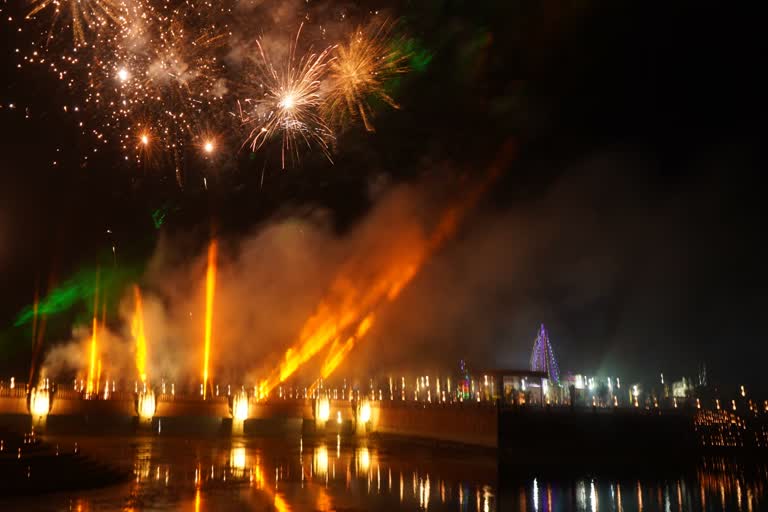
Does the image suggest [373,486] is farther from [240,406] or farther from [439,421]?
[240,406]

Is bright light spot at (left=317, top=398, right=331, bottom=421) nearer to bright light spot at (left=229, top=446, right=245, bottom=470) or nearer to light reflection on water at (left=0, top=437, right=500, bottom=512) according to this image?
light reflection on water at (left=0, top=437, right=500, bottom=512)

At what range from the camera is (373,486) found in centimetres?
2314

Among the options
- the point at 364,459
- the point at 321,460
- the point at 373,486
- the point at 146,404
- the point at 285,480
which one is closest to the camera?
the point at 373,486

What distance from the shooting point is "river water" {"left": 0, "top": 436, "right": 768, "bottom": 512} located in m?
19.0

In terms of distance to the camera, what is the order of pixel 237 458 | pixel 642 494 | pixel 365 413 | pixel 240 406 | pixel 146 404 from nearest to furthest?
1. pixel 642 494
2. pixel 237 458
3. pixel 365 413
4. pixel 240 406
5. pixel 146 404

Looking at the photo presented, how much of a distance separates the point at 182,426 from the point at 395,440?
23.2 metres

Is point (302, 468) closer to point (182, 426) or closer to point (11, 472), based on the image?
point (11, 472)

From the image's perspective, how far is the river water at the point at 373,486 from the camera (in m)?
19.0

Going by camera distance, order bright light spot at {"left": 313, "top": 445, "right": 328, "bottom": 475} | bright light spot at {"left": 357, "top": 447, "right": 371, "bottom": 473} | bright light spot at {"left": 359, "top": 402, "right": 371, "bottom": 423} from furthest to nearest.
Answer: bright light spot at {"left": 359, "top": 402, "right": 371, "bottom": 423} < bright light spot at {"left": 357, "top": 447, "right": 371, "bottom": 473} < bright light spot at {"left": 313, "top": 445, "right": 328, "bottom": 475}

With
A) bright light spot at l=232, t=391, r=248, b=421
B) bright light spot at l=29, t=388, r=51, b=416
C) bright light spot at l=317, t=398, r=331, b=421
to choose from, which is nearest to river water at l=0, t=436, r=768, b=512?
bright light spot at l=232, t=391, r=248, b=421

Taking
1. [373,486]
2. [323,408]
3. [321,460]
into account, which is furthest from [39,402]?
[373,486]

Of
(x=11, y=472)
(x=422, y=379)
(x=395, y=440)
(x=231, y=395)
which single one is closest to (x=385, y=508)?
(x=11, y=472)

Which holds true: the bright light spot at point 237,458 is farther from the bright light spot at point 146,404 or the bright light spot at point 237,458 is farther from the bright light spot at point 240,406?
the bright light spot at point 146,404

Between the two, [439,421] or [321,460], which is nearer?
[321,460]
